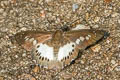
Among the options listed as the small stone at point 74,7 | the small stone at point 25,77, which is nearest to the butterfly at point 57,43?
the small stone at point 25,77

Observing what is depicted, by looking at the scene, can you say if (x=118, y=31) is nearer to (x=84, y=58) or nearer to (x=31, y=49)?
(x=84, y=58)

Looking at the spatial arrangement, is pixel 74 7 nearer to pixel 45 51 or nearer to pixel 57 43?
pixel 57 43

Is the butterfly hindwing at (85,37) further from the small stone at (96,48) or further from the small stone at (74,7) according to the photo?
the small stone at (74,7)

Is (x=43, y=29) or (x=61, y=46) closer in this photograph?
(x=61, y=46)

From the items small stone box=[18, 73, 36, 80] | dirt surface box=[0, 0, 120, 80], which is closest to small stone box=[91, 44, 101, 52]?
dirt surface box=[0, 0, 120, 80]

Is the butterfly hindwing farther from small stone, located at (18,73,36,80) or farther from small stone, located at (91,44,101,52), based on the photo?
small stone, located at (18,73,36,80)

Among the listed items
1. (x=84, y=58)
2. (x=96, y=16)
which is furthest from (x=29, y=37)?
(x=96, y=16)
